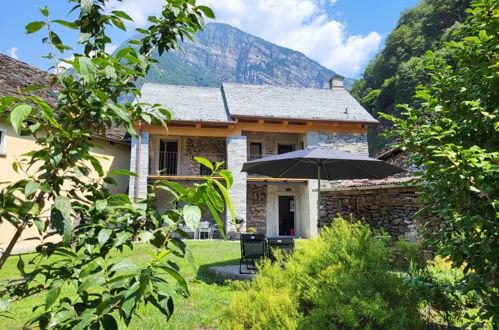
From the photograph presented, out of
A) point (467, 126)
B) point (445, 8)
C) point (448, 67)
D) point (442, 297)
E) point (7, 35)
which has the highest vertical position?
point (445, 8)

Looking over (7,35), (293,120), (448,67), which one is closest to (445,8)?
(293,120)

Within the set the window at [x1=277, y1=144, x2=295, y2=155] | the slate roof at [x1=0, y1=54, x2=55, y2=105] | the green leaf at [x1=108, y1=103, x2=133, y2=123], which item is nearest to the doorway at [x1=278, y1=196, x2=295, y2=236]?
the window at [x1=277, y1=144, x2=295, y2=155]

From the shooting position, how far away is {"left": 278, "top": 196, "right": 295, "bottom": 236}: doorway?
16.3 metres

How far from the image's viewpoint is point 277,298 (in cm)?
277

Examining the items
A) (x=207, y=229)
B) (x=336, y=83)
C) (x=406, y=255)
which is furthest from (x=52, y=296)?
(x=336, y=83)

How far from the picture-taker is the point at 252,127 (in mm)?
14703

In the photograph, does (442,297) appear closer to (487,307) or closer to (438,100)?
(487,307)

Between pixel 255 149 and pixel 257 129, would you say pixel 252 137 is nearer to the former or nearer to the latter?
pixel 255 149

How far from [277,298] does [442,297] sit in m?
1.39

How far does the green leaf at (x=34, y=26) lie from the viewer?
0.95m

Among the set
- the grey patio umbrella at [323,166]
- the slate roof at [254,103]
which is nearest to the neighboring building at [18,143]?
the slate roof at [254,103]

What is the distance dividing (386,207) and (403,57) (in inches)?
1082

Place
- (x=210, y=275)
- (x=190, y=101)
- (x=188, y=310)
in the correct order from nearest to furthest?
(x=188, y=310) < (x=210, y=275) < (x=190, y=101)

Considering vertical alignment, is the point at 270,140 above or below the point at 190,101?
below
